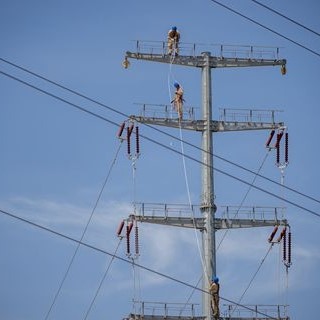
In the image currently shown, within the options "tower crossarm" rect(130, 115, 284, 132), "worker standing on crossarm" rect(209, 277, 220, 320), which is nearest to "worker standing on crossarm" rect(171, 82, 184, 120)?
"tower crossarm" rect(130, 115, 284, 132)

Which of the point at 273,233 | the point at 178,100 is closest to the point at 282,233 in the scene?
the point at 273,233

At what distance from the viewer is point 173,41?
36688mm

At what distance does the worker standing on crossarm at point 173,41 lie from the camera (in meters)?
36.7

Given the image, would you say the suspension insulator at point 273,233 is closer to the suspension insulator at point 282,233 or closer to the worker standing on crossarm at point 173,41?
the suspension insulator at point 282,233

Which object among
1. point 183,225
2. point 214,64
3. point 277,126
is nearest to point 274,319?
point 183,225

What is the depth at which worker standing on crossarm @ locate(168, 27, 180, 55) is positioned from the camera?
120 feet

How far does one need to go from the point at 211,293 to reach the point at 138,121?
707 centimetres

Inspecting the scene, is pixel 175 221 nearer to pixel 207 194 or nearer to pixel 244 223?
pixel 207 194

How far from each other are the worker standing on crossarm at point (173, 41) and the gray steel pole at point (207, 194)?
4.59 ft

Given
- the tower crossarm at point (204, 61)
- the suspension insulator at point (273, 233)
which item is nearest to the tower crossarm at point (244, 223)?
the suspension insulator at point (273, 233)

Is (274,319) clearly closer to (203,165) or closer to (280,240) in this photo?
(280,240)

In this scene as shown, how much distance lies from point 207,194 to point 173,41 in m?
6.25

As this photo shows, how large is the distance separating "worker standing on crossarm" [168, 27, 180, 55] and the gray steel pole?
1.40 m

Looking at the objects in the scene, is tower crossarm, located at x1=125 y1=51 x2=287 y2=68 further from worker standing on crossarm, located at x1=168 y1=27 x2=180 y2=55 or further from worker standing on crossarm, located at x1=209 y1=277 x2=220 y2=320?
worker standing on crossarm, located at x1=209 y1=277 x2=220 y2=320
